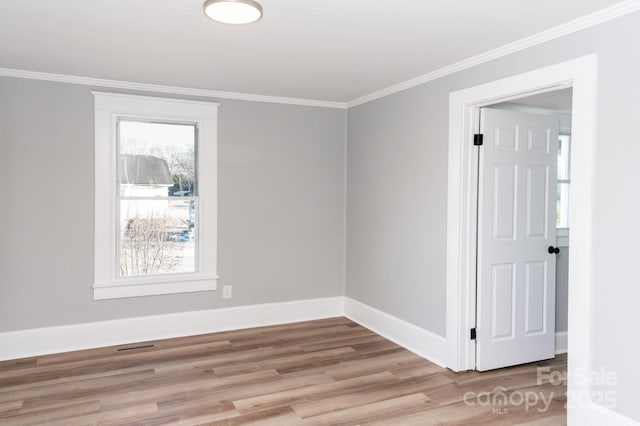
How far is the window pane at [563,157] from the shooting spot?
454cm

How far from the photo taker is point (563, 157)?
4.58 m

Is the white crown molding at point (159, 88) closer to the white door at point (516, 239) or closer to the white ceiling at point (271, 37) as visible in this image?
the white ceiling at point (271, 37)

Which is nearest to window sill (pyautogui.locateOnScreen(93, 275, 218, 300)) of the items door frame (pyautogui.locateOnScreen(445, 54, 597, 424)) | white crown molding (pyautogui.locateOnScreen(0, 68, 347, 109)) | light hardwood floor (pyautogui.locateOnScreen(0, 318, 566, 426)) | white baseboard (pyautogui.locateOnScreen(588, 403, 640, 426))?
light hardwood floor (pyautogui.locateOnScreen(0, 318, 566, 426))

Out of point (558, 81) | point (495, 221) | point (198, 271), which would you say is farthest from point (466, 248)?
point (198, 271)

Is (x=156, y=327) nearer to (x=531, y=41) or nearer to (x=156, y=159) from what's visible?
(x=156, y=159)

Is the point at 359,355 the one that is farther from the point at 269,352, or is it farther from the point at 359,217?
the point at 359,217

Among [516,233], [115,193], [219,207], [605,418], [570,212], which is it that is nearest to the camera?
[605,418]

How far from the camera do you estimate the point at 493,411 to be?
304cm

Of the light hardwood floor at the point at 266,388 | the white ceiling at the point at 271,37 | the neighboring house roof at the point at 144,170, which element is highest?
the white ceiling at the point at 271,37

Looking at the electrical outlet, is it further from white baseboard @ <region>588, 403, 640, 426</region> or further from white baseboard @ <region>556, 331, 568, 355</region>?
white baseboard @ <region>588, 403, 640, 426</region>

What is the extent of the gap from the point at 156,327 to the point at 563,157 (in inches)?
170

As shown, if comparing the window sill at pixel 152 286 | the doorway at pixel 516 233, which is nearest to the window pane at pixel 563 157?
the doorway at pixel 516 233

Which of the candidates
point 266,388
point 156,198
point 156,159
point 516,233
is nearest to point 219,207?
point 156,198

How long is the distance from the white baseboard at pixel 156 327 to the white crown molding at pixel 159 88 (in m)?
2.17
